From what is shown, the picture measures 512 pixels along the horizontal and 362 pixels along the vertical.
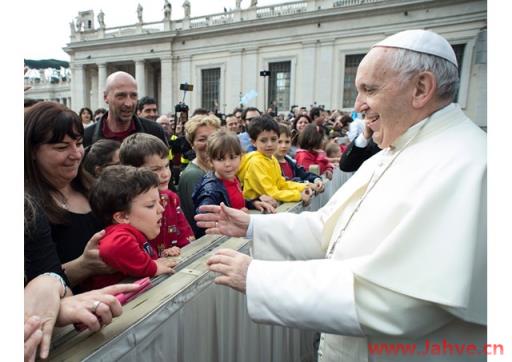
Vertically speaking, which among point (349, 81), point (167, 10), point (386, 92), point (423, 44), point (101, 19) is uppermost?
point (101, 19)

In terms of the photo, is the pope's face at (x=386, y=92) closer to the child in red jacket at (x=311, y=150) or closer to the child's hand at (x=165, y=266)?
the child's hand at (x=165, y=266)

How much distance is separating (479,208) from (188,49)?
32983 mm

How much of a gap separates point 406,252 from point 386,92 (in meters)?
0.65

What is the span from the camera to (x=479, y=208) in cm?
124

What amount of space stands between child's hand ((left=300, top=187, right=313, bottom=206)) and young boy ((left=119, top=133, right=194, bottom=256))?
4.31 ft

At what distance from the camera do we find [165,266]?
5.35ft

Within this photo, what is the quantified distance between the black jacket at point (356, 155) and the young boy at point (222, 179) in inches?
48.8

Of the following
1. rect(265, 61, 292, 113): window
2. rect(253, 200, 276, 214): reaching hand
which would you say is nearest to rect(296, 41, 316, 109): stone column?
rect(265, 61, 292, 113): window

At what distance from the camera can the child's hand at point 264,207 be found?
9.92 feet

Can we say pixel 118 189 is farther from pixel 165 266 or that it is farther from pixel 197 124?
pixel 197 124

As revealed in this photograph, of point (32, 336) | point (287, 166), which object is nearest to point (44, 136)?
point (32, 336)

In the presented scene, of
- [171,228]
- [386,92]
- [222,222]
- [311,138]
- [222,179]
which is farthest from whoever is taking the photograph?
[311,138]

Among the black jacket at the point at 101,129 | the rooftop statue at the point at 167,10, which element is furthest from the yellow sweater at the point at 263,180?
the rooftop statue at the point at 167,10

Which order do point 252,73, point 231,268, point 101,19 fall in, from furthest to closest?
point 101,19, point 252,73, point 231,268
